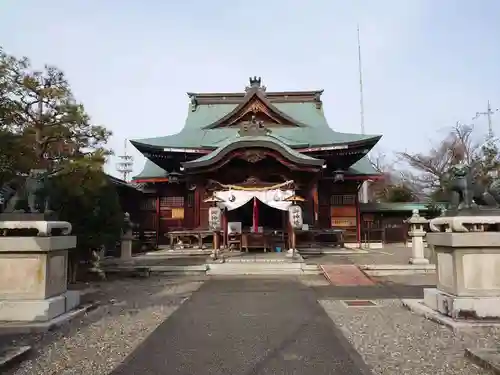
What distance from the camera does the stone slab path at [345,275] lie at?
12.2 meters

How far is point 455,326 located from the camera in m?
6.11

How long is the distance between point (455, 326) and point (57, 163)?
1090 cm

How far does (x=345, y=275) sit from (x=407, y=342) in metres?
7.46

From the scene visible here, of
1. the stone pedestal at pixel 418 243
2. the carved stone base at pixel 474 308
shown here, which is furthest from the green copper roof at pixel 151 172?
the carved stone base at pixel 474 308

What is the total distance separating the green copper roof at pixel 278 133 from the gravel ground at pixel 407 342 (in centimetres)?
1524

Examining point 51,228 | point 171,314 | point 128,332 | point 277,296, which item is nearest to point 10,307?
point 51,228

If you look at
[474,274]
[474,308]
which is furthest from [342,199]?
[474,308]

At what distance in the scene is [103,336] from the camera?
6191 millimetres

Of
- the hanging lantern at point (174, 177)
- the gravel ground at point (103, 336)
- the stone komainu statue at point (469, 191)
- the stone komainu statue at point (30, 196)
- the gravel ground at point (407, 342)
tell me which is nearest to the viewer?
the gravel ground at point (407, 342)

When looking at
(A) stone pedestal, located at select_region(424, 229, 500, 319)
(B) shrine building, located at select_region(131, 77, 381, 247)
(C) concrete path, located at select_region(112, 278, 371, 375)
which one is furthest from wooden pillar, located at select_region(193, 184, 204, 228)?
(A) stone pedestal, located at select_region(424, 229, 500, 319)

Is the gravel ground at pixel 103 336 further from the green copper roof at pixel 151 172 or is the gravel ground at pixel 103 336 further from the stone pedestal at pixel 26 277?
the green copper roof at pixel 151 172

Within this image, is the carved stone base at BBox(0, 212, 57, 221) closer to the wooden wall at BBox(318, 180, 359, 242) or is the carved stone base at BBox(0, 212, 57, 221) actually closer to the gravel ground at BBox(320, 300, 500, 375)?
the gravel ground at BBox(320, 300, 500, 375)

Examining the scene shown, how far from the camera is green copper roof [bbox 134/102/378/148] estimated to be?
904 inches

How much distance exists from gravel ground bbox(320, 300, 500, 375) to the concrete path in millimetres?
267
